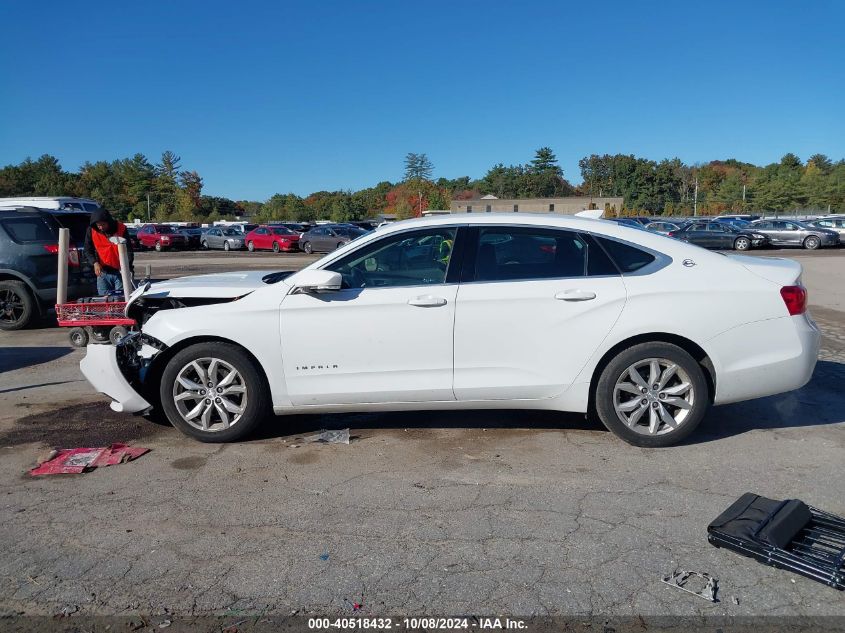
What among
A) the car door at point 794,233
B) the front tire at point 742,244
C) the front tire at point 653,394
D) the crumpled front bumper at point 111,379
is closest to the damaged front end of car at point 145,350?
the crumpled front bumper at point 111,379

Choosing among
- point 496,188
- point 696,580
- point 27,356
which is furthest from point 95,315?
point 496,188

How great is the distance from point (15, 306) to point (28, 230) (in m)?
1.17

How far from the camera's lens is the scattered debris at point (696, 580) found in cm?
306

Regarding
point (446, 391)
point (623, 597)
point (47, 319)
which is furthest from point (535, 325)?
point (47, 319)

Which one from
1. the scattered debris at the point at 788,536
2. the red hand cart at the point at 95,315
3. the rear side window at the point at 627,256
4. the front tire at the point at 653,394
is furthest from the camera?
the red hand cart at the point at 95,315

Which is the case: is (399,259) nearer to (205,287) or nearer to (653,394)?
(205,287)

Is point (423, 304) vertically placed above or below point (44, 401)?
above

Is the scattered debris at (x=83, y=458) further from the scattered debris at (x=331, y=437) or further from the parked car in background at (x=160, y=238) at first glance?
the parked car in background at (x=160, y=238)

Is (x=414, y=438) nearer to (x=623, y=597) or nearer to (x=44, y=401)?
(x=623, y=597)

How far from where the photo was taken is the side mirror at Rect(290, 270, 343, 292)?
4.72m

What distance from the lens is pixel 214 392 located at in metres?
4.97

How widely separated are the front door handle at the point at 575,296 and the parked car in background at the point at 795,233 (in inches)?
1258

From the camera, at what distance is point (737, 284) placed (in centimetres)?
482

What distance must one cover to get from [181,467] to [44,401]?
2.55m
